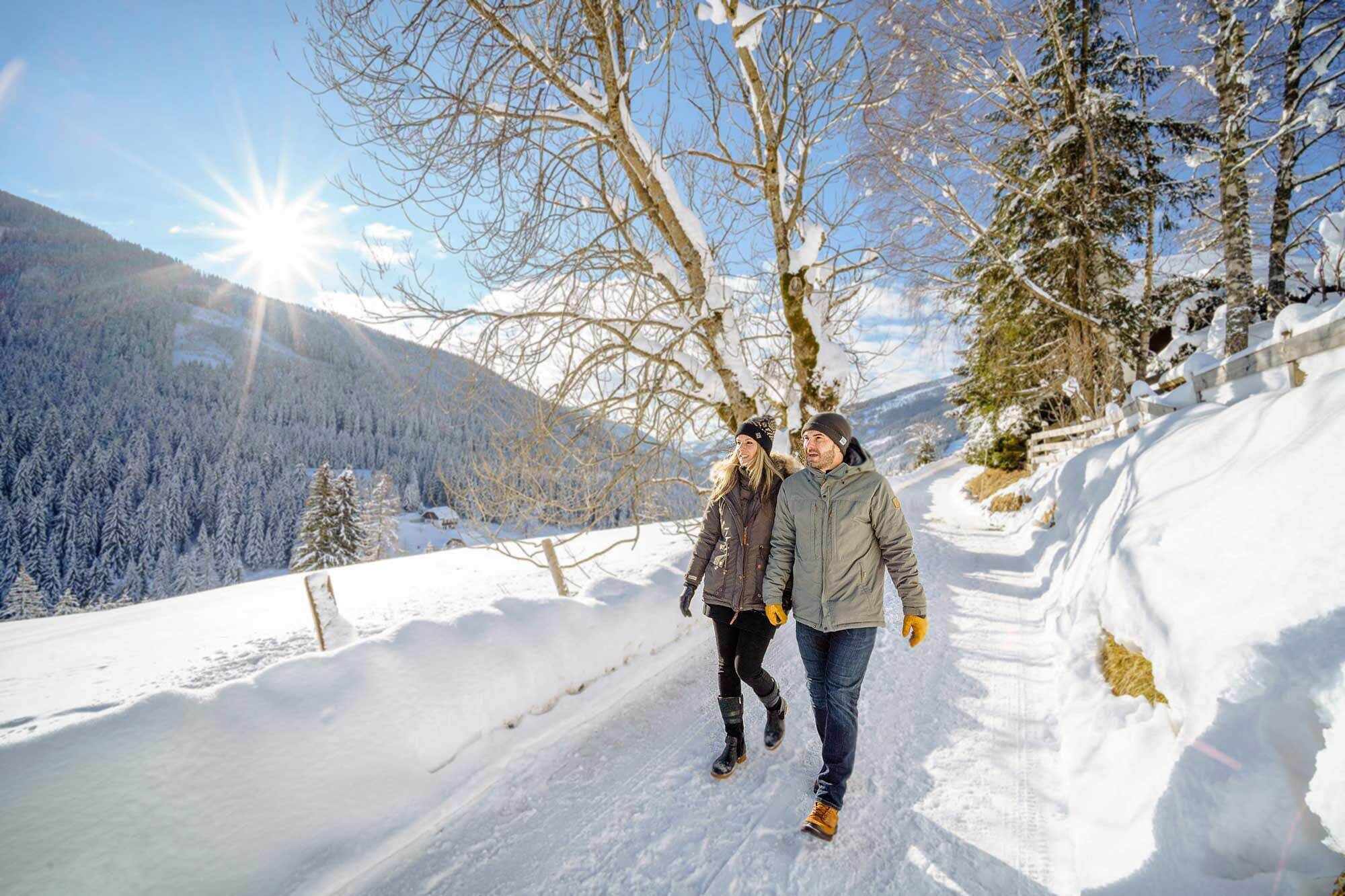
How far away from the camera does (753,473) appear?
2.98 m

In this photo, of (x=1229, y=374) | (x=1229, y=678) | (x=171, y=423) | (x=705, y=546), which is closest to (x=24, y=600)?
(x=705, y=546)

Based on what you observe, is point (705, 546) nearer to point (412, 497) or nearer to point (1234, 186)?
point (1234, 186)

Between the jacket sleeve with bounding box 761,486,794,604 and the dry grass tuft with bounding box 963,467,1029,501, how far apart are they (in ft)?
45.6

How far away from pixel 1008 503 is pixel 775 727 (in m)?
10.2

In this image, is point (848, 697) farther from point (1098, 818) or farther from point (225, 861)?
point (225, 861)

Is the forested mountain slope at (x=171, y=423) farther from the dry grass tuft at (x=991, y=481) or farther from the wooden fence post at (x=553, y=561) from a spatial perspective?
the dry grass tuft at (x=991, y=481)

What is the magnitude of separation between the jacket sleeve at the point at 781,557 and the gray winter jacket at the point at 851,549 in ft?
0.30

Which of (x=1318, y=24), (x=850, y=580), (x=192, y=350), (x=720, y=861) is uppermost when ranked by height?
(x=192, y=350)

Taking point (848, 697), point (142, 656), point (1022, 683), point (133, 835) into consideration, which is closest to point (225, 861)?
point (133, 835)

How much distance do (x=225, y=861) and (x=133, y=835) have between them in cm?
33

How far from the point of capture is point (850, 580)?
8.24 feet

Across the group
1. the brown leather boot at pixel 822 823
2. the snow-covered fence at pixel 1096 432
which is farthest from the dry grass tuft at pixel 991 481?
the brown leather boot at pixel 822 823

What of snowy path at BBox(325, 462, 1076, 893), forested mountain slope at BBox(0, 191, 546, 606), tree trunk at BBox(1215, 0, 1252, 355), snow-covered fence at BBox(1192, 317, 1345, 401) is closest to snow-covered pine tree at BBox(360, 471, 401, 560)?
forested mountain slope at BBox(0, 191, 546, 606)

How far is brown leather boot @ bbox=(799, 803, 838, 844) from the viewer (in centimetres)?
234
